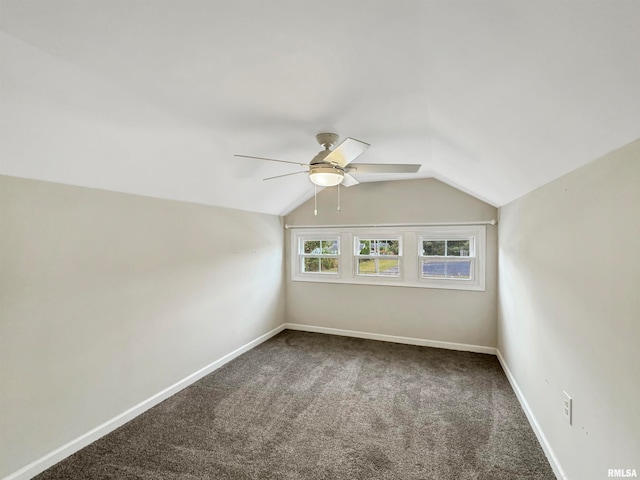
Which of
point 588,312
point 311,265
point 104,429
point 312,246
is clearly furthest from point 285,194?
point 588,312

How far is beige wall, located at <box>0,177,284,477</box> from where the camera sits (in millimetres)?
1831

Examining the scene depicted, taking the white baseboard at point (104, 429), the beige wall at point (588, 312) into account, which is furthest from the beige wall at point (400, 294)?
the white baseboard at point (104, 429)

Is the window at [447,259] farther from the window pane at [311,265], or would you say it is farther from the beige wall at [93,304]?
the beige wall at [93,304]

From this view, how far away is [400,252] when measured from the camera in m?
4.32

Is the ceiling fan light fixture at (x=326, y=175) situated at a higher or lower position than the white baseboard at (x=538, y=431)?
higher

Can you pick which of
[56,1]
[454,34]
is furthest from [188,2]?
[454,34]

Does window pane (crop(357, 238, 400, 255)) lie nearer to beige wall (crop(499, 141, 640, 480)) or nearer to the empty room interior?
the empty room interior

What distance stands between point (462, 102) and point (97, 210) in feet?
8.72

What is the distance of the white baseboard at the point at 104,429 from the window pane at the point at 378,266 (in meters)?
2.32

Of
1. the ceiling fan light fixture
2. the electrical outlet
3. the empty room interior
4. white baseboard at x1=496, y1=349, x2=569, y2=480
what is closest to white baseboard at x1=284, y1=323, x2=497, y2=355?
the empty room interior

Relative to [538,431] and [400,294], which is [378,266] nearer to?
[400,294]

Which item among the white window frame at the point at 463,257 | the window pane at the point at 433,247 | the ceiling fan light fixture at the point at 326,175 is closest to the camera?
the ceiling fan light fixture at the point at 326,175

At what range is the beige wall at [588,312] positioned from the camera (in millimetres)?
1209

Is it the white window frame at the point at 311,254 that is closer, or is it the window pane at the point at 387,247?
the window pane at the point at 387,247
